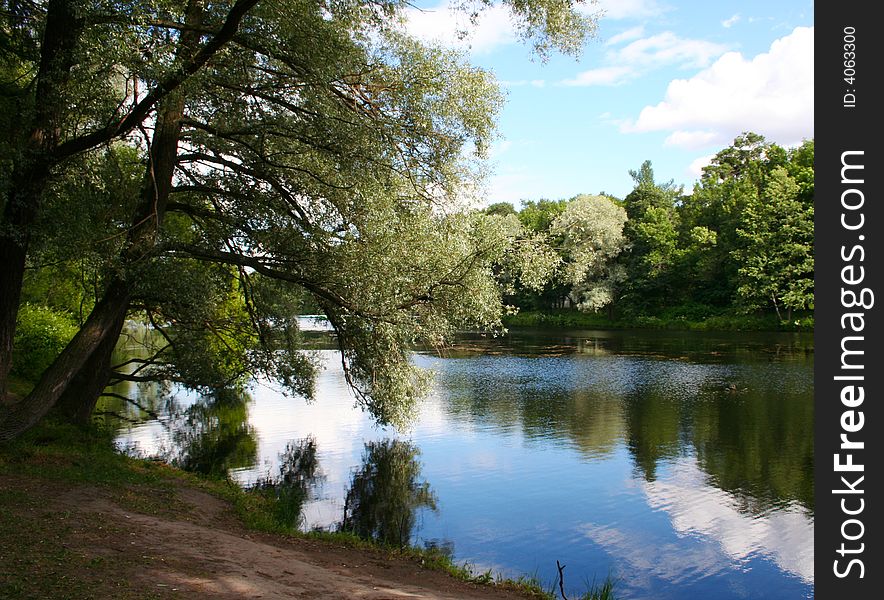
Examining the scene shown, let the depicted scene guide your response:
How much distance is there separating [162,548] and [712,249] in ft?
211

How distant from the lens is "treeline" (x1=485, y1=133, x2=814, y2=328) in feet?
177

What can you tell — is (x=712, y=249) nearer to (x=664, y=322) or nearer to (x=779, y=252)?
(x=664, y=322)

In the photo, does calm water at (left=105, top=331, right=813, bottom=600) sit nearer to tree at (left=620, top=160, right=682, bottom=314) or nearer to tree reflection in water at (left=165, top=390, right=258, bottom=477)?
tree reflection in water at (left=165, top=390, right=258, bottom=477)

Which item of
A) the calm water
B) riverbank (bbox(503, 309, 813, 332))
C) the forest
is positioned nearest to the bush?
the calm water

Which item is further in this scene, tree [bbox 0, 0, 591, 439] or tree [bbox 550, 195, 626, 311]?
tree [bbox 550, 195, 626, 311]

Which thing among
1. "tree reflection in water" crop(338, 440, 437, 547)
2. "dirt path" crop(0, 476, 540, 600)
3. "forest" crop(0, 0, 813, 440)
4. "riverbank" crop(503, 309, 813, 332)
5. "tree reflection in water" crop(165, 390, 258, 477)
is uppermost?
"forest" crop(0, 0, 813, 440)

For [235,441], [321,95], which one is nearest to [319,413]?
[235,441]

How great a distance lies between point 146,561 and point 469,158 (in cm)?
980

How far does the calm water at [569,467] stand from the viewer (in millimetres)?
11445

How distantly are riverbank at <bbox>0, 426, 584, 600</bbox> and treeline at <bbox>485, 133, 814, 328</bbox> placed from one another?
3873 centimetres

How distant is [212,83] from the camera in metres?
11.5

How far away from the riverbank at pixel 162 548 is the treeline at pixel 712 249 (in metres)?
38.7

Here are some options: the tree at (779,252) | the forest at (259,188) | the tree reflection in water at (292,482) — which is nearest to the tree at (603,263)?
the tree at (779,252)

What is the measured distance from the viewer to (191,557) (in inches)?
309
